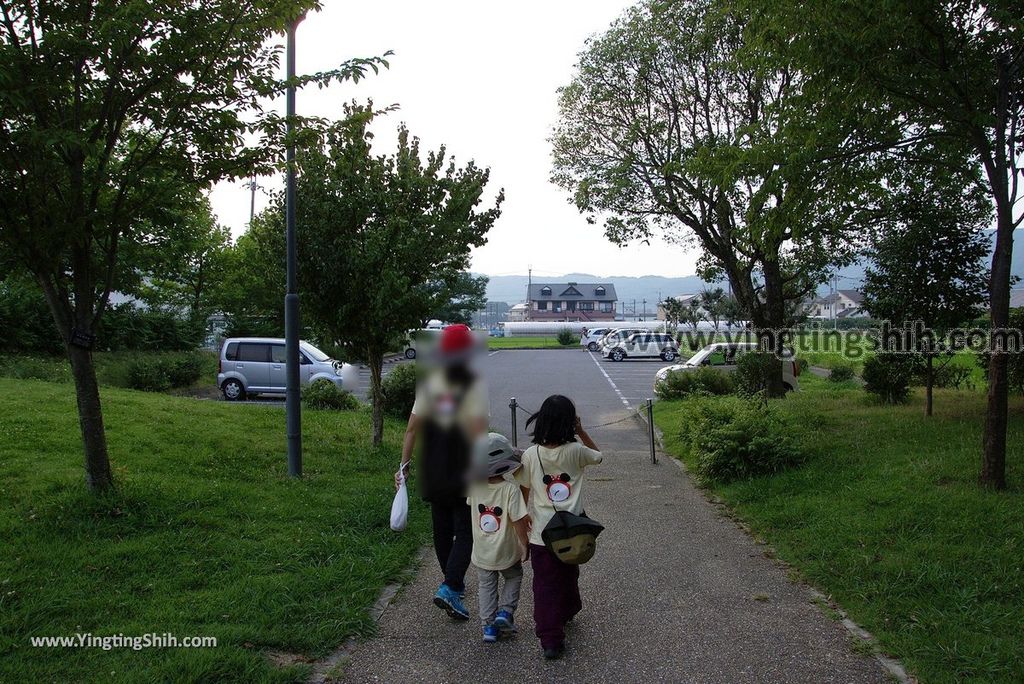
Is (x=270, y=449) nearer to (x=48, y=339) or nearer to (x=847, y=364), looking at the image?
(x=48, y=339)

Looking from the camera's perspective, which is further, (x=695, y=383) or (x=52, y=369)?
(x=695, y=383)

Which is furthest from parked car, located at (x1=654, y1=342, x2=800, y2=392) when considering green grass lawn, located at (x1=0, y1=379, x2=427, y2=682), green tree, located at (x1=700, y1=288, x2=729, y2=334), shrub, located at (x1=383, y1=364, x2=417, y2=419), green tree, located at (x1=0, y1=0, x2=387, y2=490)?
green tree, located at (x1=0, y1=0, x2=387, y2=490)

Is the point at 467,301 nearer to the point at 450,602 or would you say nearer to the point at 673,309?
the point at 673,309

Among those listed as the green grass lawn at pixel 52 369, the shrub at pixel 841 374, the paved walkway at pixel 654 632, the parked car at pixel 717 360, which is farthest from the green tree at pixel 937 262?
the green grass lawn at pixel 52 369

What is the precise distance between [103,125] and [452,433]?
3.94 meters

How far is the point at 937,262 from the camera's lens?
1073cm

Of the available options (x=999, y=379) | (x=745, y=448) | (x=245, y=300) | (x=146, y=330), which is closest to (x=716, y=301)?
(x=245, y=300)

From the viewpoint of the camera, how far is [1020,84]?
303 inches

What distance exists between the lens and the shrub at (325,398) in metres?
15.8

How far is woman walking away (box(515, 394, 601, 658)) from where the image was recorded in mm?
4164

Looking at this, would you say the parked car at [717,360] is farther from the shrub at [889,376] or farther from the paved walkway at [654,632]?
the paved walkway at [654,632]

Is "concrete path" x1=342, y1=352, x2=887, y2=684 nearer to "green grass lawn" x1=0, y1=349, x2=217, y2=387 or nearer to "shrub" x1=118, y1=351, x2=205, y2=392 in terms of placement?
"green grass lawn" x1=0, y1=349, x2=217, y2=387

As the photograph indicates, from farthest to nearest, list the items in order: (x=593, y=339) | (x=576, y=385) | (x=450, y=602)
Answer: (x=593, y=339) → (x=576, y=385) → (x=450, y=602)

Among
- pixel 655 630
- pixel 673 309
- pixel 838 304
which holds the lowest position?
pixel 655 630
